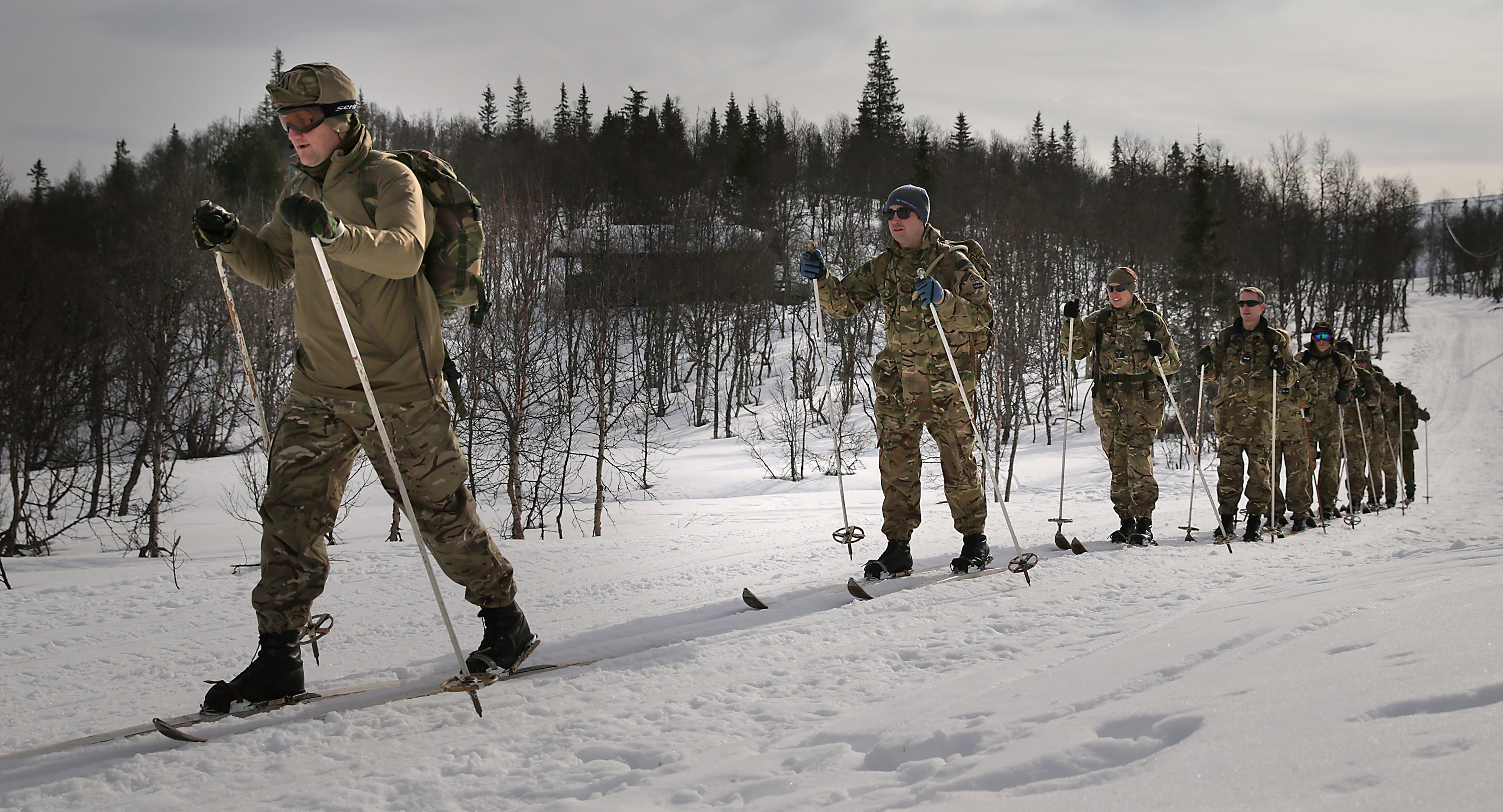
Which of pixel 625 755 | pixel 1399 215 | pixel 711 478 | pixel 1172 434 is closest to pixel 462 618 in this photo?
pixel 625 755

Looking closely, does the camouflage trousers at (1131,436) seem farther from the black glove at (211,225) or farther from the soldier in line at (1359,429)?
the black glove at (211,225)

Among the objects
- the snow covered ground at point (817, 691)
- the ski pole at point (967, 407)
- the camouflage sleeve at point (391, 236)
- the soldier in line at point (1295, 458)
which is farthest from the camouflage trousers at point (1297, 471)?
the camouflage sleeve at point (391, 236)

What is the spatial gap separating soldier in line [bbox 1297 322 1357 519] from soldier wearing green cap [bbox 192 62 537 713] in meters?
11.5

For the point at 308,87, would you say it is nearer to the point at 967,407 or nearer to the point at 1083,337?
the point at 967,407

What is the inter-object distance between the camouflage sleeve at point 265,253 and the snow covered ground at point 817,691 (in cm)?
161

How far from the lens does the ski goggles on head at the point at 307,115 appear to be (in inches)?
120

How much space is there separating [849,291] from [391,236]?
3253 mm

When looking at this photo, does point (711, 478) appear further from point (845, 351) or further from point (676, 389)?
point (676, 389)

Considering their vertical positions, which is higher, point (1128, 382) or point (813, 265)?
point (813, 265)

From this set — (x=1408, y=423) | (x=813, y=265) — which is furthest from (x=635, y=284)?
(x=813, y=265)

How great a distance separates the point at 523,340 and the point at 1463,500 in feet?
55.0

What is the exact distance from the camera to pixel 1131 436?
25.5ft

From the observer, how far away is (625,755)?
8.41 ft

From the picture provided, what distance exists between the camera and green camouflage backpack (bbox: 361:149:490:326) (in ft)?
10.8
